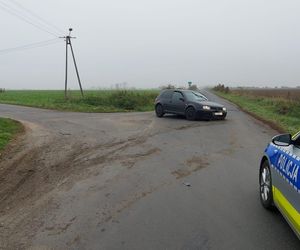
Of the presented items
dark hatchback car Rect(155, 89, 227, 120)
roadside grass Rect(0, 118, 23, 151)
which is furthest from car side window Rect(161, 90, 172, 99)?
roadside grass Rect(0, 118, 23, 151)

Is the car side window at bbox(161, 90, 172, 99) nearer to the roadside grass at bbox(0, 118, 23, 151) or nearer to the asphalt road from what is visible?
the roadside grass at bbox(0, 118, 23, 151)

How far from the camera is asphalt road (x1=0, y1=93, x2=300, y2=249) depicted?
497cm

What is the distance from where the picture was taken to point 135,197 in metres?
6.73

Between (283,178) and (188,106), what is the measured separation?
52.6 feet

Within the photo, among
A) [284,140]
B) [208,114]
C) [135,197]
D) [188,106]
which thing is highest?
[284,140]

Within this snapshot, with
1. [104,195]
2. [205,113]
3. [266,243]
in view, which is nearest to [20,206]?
[104,195]

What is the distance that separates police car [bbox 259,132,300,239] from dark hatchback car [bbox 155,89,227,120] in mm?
14007

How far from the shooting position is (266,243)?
15.4 feet

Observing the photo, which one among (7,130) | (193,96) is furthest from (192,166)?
(193,96)

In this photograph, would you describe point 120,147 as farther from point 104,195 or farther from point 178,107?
point 178,107

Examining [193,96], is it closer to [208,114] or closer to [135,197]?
[208,114]

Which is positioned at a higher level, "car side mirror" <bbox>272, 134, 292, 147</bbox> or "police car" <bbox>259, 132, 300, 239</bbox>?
"car side mirror" <bbox>272, 134, 292, 147</bbox>

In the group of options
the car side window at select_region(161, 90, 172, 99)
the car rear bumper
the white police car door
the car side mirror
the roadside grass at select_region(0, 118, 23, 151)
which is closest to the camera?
the white police car door

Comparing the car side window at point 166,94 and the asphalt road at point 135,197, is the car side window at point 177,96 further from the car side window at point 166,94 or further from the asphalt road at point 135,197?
the asphalt road at point 135,197
